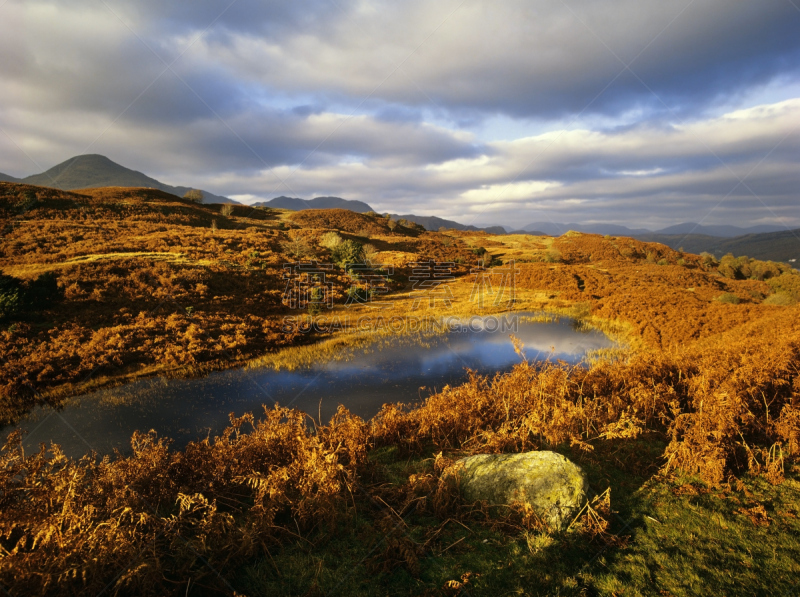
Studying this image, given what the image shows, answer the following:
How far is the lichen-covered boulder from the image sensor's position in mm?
4707

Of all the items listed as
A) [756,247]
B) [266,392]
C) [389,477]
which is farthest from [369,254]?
[756,247]

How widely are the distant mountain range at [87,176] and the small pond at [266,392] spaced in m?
145

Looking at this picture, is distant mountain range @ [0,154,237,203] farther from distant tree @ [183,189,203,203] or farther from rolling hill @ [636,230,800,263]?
rolling hill @ [636,230,800,263]

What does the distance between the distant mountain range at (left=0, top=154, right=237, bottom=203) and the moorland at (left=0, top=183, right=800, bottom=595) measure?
142377mm

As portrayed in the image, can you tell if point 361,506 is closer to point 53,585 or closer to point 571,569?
point 571,569

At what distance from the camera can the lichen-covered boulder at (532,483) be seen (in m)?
4.71

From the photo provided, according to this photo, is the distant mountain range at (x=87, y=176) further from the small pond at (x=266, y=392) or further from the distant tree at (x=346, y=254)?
the small pond at (x=266, y=392)

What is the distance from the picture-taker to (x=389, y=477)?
5.89 meters

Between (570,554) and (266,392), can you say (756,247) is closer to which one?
(570,554)

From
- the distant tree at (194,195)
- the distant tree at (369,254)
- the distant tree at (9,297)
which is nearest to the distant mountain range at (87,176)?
the distant tree at (194,195)

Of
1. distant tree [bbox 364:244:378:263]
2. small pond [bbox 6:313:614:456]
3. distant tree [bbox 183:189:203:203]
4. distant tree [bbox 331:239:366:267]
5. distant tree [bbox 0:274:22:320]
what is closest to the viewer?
small pond [bbox 6:313:614:456]

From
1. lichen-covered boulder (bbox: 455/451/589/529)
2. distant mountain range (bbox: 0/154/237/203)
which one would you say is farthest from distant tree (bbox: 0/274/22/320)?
distant mountain range (bbox: 0/154/237/203)

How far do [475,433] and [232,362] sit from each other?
1011cm

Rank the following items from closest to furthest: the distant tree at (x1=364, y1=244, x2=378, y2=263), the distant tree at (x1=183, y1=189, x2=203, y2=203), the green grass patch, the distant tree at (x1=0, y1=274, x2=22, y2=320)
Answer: the green grass patch → the distant tree at (x1=0, y1=274, x2=22, y2=320) → the distant tree at (x1=364, y1=244, x2=378, y2=263) → the distant tree at (x1=183, y1=189, x2=203, y2=203)
